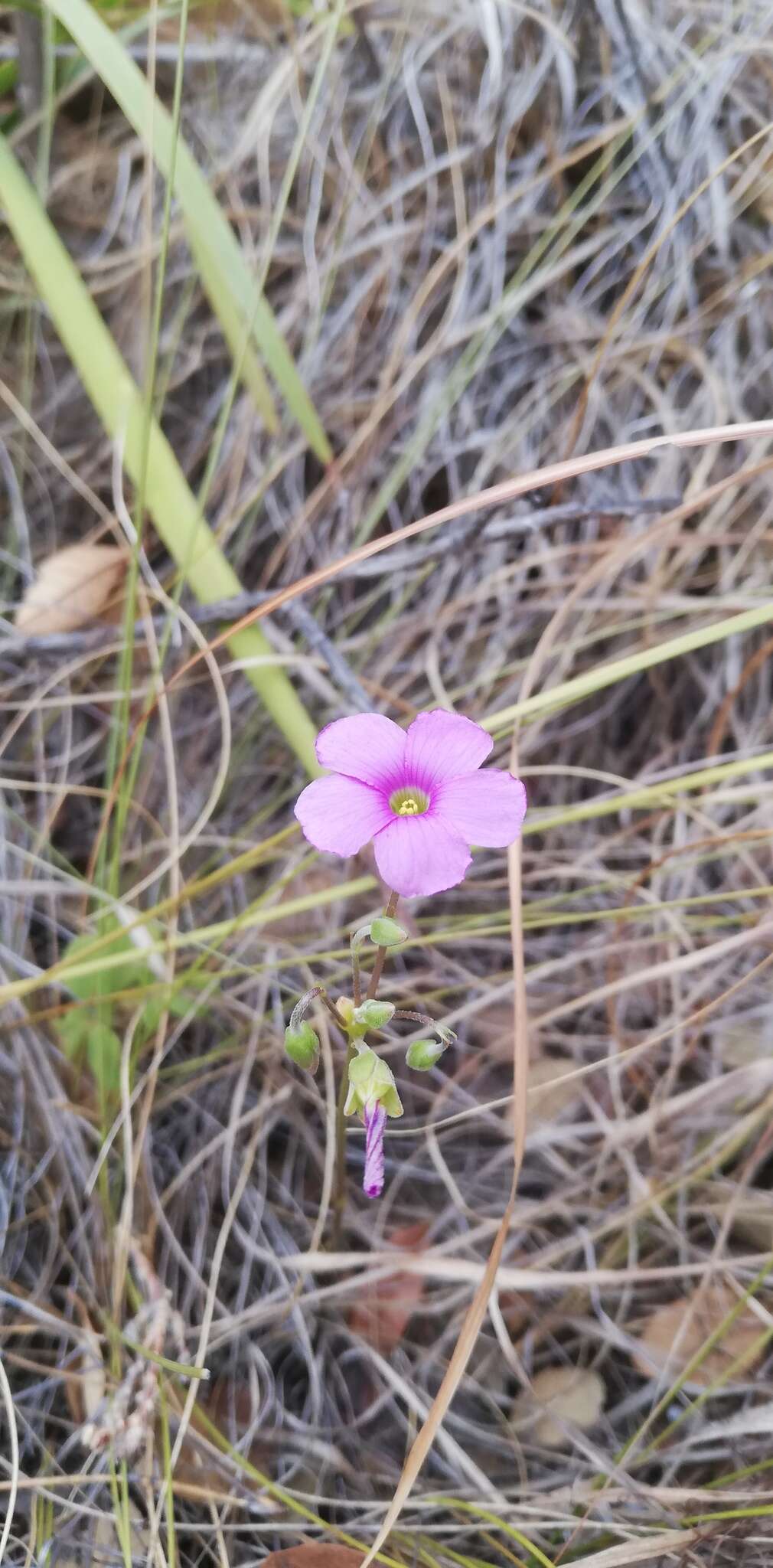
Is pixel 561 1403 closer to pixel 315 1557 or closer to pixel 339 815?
pixel 315 1557

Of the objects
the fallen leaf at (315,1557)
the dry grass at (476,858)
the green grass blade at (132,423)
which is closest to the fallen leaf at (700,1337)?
the dry grass at (476,858)

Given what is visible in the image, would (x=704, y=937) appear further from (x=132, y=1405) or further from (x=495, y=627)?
(x=132, y=1405)

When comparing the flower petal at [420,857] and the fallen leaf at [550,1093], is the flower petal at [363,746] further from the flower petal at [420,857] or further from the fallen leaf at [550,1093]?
the fallen leaf at [550,1093]

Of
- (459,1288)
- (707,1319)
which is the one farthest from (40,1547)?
(707,1319)

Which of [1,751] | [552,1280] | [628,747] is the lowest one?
[552,1280]

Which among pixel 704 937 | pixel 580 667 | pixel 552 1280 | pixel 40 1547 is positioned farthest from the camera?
pixel 580 667

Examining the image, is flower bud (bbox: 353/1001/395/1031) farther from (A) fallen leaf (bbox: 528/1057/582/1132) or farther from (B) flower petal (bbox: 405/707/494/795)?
(A) fallen leaf (bbox: 528/1057/582/1132)

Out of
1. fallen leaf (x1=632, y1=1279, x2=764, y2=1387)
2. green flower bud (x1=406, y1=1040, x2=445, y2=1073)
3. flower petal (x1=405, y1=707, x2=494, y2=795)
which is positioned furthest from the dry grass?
flower petal (x1=405, y1=707, x2=494, y2=795)
